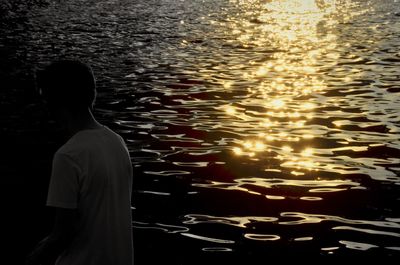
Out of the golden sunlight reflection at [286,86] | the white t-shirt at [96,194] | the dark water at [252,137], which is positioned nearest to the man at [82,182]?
the white t-shirt at [96,194]

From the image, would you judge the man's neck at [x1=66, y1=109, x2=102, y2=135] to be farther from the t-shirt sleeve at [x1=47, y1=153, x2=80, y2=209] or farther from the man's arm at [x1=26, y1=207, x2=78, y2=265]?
the man's arm at [x1=26, y1=207, x2=78, y2=265]

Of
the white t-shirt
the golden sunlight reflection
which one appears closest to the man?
the white t-shirt

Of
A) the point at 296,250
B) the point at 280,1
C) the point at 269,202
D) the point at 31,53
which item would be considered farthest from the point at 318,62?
the point at 280,1

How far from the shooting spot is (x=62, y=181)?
4176 millimetres

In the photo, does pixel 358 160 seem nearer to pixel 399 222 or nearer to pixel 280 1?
pixel 399 222

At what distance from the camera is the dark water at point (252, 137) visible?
1176 centimetres

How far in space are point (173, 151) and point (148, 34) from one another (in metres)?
36.4

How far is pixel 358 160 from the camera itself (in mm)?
16891

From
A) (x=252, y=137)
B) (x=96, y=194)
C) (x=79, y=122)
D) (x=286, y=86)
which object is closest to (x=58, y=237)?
(x=96, y=194)

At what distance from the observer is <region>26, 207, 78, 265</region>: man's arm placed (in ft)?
14.0

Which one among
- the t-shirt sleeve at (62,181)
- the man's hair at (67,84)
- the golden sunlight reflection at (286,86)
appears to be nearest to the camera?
the t-shirt sleeve at (62,181)

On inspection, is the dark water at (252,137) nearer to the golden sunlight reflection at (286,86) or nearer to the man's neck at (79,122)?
the golden sunlight reflection at (286,86)

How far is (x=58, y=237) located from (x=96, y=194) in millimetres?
333

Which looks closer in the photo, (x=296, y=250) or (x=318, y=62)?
(x=296, y=250)
